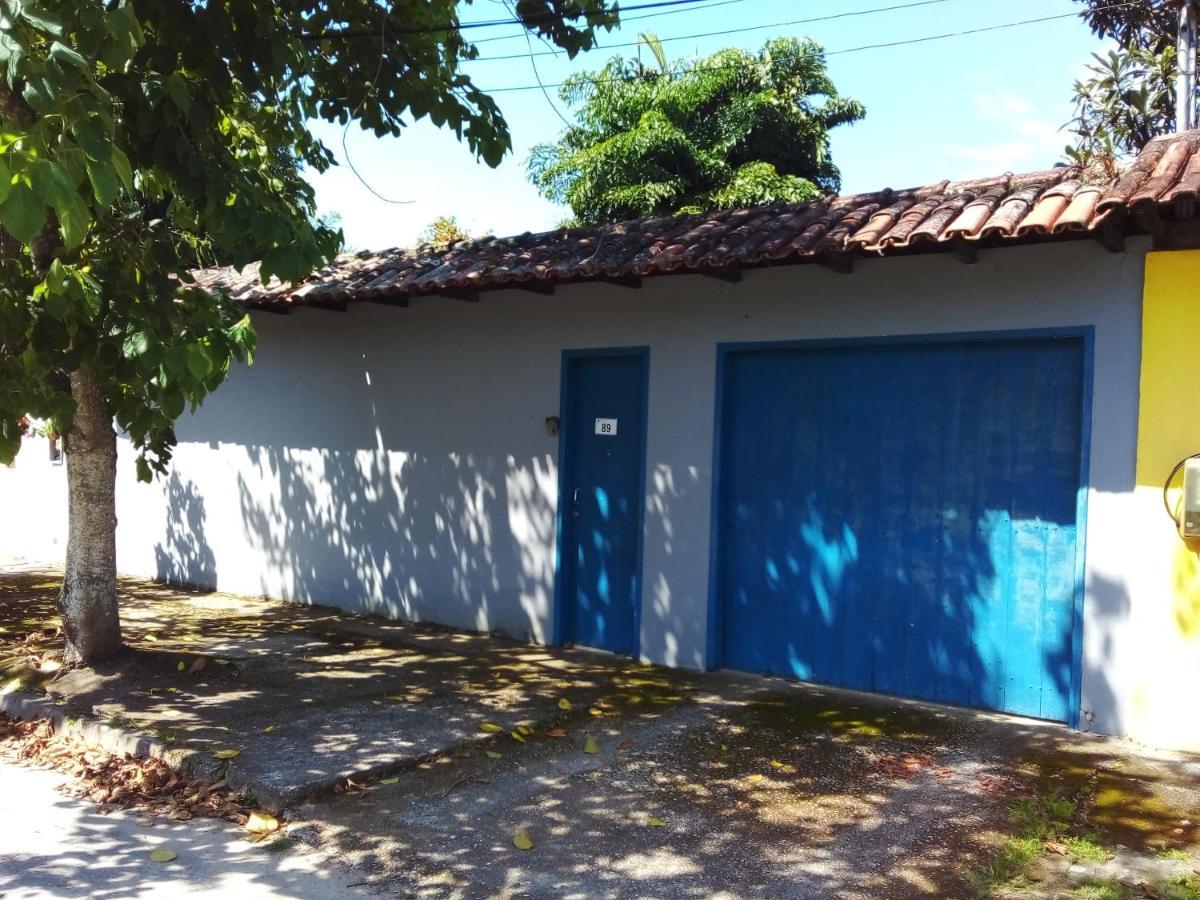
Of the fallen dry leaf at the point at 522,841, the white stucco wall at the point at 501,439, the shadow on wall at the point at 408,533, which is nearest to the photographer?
the fallen dry leaf at the point at 522,841

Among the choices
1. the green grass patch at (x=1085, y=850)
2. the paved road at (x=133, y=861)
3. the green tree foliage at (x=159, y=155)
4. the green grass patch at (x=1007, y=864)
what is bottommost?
the paved road at (x=133, y=861)

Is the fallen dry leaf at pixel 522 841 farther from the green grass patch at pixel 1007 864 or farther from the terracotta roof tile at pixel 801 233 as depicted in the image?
the terracotta roof tile at pixel 801 233

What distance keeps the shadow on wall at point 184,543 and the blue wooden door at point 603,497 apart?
459 cm

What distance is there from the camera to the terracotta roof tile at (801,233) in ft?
16.3

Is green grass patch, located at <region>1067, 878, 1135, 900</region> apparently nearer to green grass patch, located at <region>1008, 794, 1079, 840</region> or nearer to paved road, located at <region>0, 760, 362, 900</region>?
green grass patch, located at <region>1008, 794, 1079, 840</region>

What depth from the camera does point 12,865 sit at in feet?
12.4

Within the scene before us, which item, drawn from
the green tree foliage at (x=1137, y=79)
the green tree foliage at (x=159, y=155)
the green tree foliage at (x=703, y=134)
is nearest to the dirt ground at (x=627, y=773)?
the green tree foliage at (x=159, y=155)

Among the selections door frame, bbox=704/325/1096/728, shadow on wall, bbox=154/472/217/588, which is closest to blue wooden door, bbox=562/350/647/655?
door frame, bbox=704/325/1096/728

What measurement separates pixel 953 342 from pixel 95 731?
17.0ft

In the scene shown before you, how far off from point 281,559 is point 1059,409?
6.98 meters

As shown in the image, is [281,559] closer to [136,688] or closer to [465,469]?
[465,469]

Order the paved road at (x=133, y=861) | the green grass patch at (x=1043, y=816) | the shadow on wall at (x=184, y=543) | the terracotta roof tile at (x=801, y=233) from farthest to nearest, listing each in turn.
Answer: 1. the shadow on wall at (x=184, y=543)
2. the terracotta roof tile at (x=801, y=233)
3. the green grass patch at (x=1043, y=816)
4. the paved road at (x=133, y=861)

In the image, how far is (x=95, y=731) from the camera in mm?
5219

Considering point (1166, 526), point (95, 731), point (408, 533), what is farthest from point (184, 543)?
point (1166, 526)
